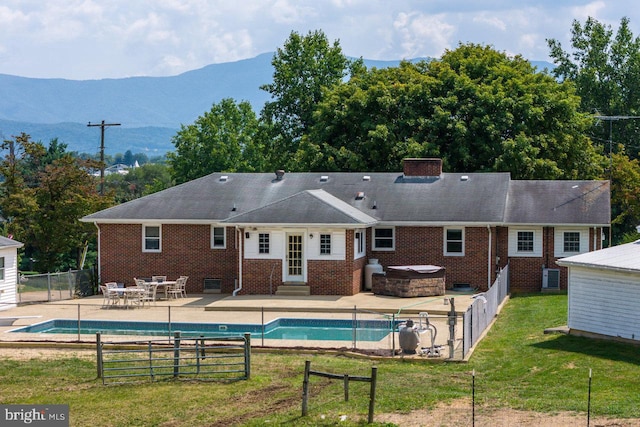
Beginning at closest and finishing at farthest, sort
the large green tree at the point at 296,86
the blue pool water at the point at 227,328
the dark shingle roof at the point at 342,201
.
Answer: the blue pool water at the point at 227,328
the dark shingle roof at the point at 342,201
the large green tree at the point at 296,86

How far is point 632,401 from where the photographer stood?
59.0 feet

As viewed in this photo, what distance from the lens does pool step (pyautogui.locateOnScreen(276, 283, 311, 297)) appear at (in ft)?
118

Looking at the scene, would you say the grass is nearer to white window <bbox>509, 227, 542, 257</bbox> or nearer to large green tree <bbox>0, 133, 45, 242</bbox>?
white window <bbox>509, 227, 542, 257</bbox>

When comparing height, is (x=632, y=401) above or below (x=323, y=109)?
below

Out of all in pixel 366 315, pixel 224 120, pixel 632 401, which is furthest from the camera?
pixel 224 120

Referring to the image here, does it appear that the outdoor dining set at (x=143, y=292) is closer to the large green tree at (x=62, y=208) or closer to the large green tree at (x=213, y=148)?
the large green tree at (x=62, y=208)

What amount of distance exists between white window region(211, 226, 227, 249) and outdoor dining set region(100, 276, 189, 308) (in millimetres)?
1788

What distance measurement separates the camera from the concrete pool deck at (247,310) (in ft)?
101

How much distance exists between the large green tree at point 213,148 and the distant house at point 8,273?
4643 centimetres

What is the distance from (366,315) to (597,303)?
7.78m

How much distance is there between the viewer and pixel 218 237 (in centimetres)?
3944

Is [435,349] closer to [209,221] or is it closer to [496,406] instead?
[496,406]

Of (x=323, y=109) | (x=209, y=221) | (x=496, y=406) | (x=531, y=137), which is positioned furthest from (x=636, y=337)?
(x=323, y=109)

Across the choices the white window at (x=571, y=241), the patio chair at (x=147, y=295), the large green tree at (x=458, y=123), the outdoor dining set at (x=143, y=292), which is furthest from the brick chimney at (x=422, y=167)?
the patio chair at (x=147, y=295)
